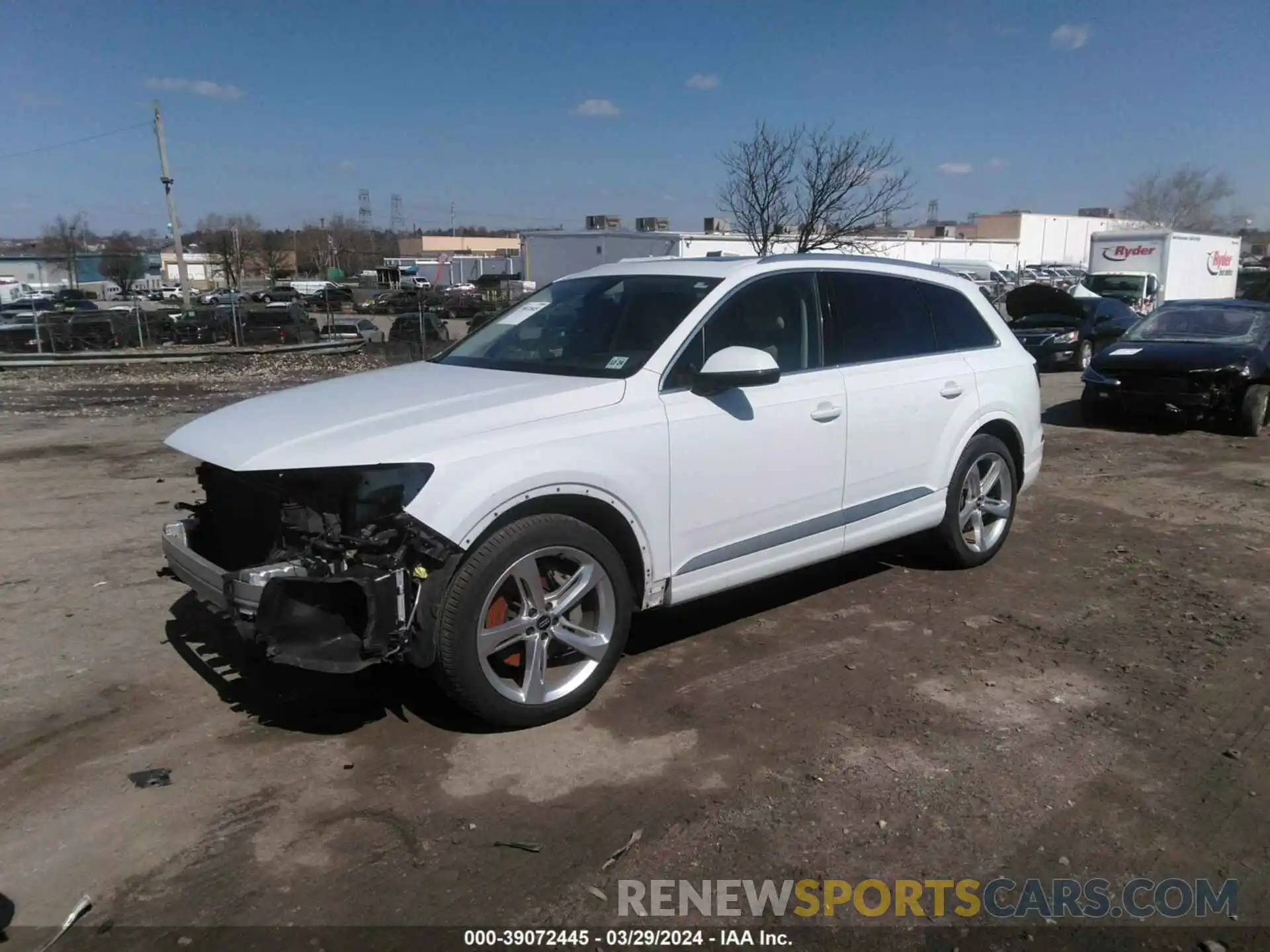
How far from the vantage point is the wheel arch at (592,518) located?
11.7 feet

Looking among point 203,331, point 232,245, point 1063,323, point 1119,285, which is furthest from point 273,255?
point 1063,323

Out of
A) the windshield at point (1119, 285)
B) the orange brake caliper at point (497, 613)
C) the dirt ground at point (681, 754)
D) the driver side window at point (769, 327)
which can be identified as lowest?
the dirt ground at point (681, 754)

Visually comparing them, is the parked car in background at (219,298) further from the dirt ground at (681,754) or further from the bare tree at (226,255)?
the dirt ground at (681,754)

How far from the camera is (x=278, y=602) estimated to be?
3383mm

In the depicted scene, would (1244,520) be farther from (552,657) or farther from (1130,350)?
(552,657)

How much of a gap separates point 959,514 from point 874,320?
1363 millimetres

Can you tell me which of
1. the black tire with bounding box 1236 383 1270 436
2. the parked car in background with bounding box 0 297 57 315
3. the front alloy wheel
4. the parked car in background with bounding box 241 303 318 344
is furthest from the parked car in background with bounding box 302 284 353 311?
the front alloy wheel

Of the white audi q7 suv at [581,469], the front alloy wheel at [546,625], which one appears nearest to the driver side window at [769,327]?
the white audi q7 suv at [581,469]

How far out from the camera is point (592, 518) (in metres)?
3.95

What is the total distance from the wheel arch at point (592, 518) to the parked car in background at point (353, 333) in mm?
19351

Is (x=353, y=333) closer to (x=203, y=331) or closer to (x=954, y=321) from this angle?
(x=203, y=331)

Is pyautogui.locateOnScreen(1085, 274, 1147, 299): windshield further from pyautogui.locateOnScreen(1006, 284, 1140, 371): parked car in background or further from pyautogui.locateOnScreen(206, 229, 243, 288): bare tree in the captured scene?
pyautogui.locateOnScreen(206, 229, 243, 288): bare tree

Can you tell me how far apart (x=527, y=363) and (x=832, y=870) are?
8.59 ft

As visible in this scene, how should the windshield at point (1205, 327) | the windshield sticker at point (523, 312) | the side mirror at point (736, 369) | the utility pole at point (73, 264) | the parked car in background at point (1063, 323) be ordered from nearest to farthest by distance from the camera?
the side mirror at point (736, 369) → the windshield sticker at point (523, 312) → the windshield at point (1205, 327) → the parked car in background at point (1063, 323) → the utility pole at point (73, 264)
